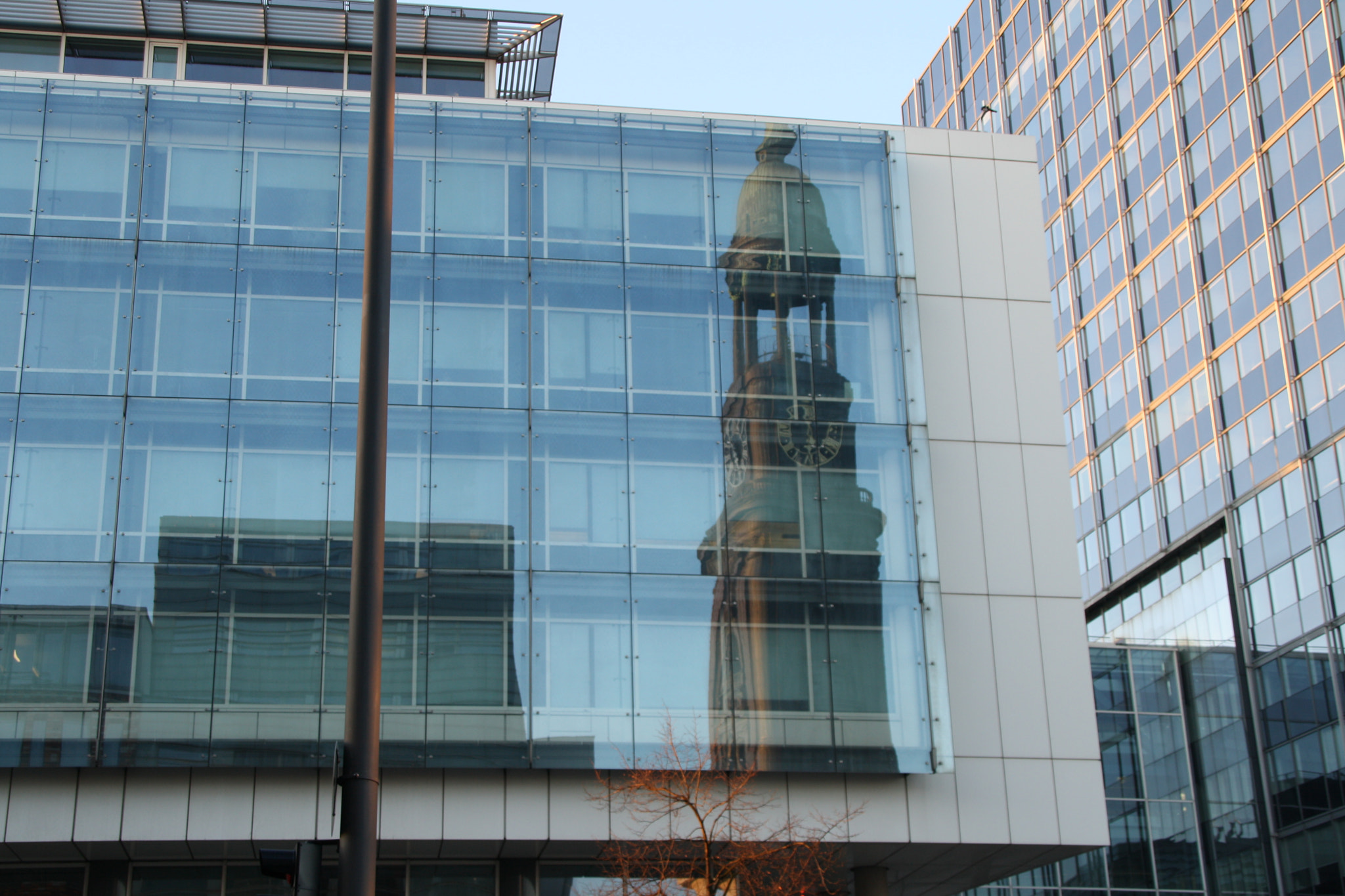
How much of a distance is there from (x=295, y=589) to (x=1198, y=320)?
39.3 metres

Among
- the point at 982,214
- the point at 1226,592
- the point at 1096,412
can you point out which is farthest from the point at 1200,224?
the point at 982,214

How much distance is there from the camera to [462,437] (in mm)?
23359

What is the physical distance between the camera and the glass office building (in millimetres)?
45875

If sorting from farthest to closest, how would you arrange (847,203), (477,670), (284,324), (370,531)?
(847,203) → (284,324) → (477,670) → (370,531)

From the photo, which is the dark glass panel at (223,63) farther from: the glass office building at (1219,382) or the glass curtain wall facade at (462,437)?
the glass office building at (1219,382)

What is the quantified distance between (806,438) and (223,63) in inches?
604

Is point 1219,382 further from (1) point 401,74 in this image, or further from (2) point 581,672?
(2) point 581,672

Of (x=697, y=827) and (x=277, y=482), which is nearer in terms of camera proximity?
(x=697, y=827)

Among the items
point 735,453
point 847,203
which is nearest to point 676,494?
point 735,453

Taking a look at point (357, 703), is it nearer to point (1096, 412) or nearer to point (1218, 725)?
point (1218, 725)

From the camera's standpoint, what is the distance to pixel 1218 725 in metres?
49.4

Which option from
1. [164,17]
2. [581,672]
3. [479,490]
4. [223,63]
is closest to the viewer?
[581,672]

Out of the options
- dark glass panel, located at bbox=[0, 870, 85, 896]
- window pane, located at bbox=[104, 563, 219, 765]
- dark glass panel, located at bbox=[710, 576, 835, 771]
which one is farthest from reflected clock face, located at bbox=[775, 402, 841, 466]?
dark glass panel, located at bbox=[0, 870, 85, 896]

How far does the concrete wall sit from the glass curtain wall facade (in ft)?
1.63
